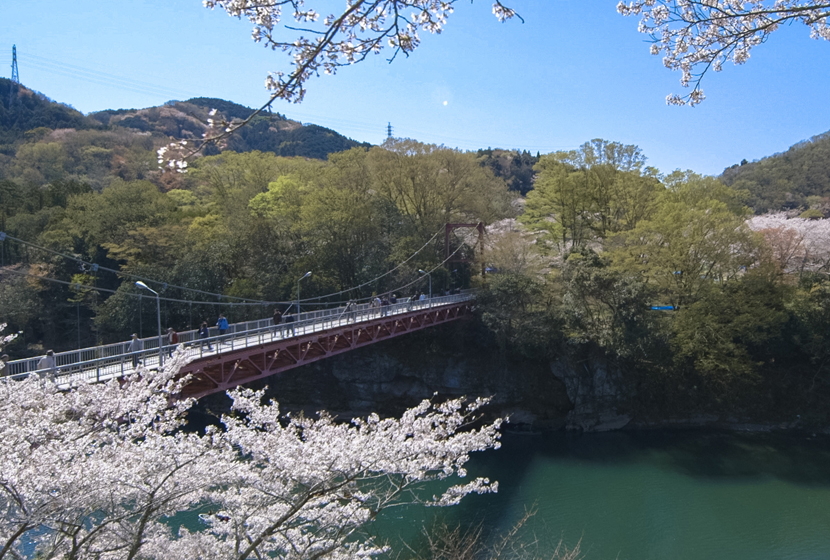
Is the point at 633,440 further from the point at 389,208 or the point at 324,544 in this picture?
the point at 324,544

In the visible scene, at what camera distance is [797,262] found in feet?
76.9

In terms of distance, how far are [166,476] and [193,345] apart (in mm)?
7683

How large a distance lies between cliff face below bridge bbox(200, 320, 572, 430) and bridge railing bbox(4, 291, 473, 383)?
1.91 m

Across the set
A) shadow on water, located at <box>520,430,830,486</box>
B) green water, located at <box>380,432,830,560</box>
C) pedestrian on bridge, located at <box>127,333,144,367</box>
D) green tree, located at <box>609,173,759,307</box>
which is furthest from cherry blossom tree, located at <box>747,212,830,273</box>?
pedestrian on bridge, located at <box>127,333,144,367</box>

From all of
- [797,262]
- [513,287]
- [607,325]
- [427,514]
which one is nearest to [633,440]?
[607,325]

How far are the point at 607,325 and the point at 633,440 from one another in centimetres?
428

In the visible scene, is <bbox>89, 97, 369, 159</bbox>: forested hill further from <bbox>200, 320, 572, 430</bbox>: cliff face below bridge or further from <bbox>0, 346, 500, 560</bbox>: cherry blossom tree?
<bbox>0, 346, 500, 560</bbox>: cherry blossom tree

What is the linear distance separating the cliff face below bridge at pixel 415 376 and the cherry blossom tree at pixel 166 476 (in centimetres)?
1536

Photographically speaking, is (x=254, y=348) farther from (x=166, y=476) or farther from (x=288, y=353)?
(x=166, y=476)

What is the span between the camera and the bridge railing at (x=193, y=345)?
9.72 m

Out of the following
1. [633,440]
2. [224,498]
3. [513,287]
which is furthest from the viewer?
[513,287]

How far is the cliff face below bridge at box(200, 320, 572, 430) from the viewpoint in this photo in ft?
75.3

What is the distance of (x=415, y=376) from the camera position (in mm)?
23594

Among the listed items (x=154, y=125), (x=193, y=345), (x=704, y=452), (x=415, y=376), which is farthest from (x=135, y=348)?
(x=154, y=125)
